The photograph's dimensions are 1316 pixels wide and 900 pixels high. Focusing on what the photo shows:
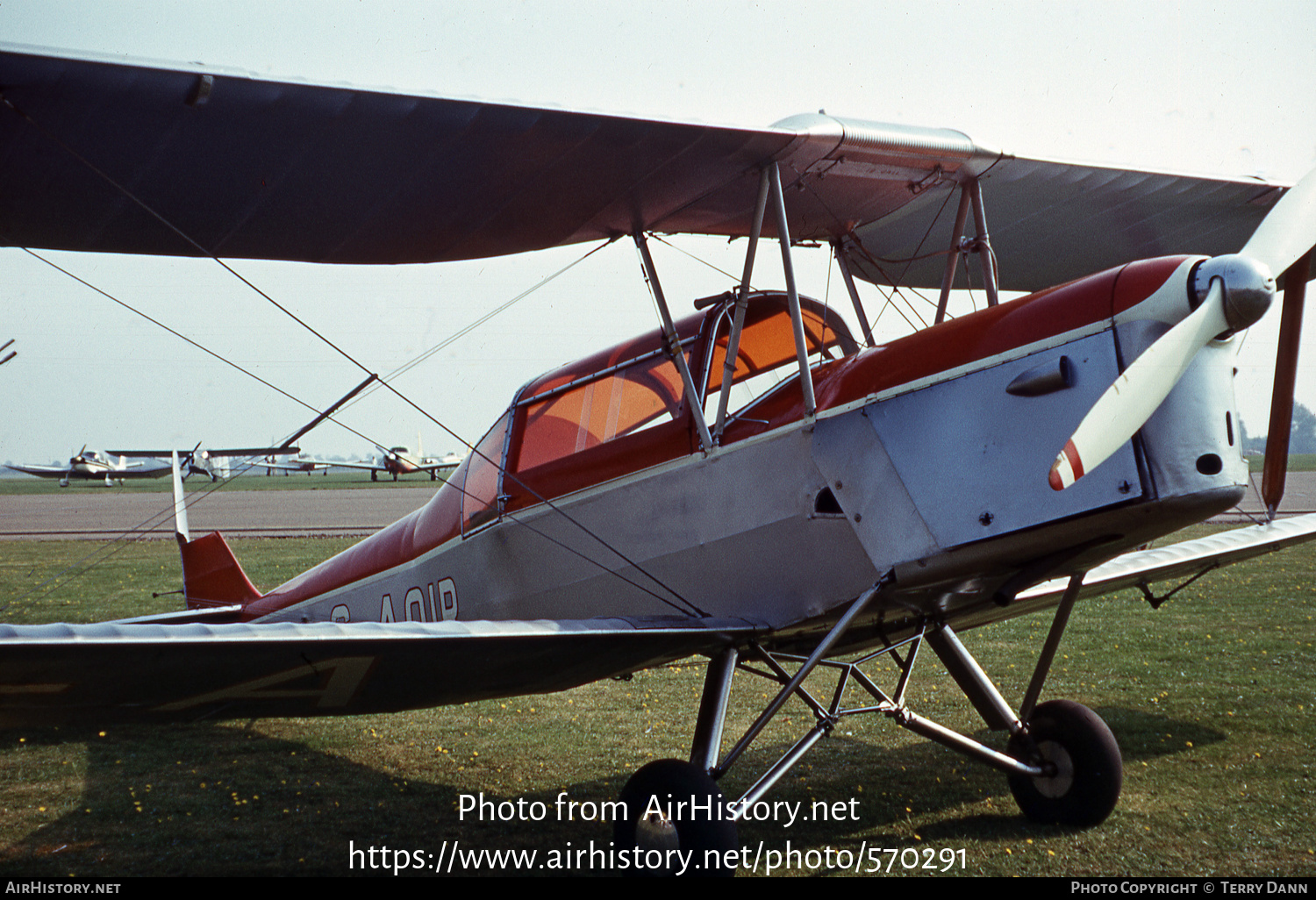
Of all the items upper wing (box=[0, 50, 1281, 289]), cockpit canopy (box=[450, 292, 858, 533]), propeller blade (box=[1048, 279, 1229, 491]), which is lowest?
propeller blade (box=[1048, 279, 1229, 491])

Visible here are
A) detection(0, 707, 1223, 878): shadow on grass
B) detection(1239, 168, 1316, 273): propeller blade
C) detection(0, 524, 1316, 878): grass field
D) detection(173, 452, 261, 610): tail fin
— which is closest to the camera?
detection(1239, 168, 1316, 273): propeller blade

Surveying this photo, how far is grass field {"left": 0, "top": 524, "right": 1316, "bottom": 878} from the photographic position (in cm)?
425

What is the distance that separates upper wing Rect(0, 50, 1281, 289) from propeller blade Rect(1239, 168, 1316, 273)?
4.55 ft

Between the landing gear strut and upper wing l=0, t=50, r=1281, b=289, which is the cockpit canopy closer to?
upper wing l=0, t=50, r=1281, b=289

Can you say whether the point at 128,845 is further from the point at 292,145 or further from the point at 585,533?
the point at 292,145

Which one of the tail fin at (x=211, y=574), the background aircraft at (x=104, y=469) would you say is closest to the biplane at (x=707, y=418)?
the tail fin at (x=211, y=574)

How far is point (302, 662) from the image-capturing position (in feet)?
10.9

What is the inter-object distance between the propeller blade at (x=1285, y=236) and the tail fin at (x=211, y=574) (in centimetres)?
691

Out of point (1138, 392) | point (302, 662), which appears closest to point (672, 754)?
point (302, 662)

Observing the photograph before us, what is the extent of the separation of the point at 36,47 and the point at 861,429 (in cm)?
301

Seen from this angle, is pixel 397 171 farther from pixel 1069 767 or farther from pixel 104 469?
pixel 104 469

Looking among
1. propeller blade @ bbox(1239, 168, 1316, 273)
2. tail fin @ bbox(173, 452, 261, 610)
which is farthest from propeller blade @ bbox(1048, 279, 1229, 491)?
tail fin @ bbox(173, 452, 261, 610)

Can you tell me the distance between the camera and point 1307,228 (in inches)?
135

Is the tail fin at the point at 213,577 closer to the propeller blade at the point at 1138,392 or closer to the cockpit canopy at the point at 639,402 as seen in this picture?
the cockpit canopy at the point at 639,402
